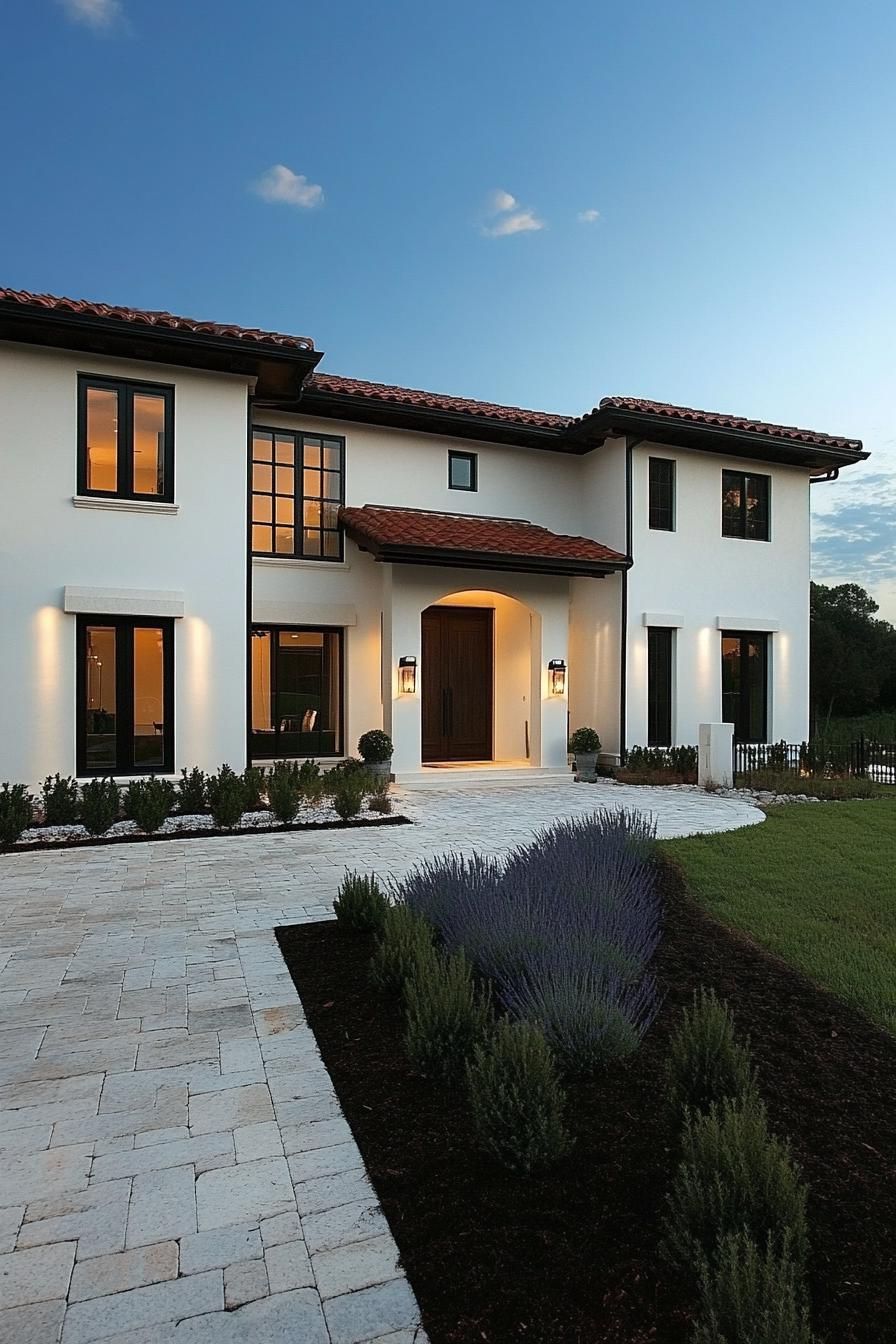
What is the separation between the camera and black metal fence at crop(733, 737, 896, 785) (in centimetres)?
1324

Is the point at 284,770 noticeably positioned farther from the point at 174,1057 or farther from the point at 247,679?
the point at 174,1057

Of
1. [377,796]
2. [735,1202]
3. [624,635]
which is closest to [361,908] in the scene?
[735,1202]

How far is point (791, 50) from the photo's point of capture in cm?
998

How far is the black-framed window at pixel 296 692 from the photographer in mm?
12477

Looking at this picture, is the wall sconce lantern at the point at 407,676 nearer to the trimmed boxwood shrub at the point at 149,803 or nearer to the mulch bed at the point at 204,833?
the mulch bed at the point at 204,833

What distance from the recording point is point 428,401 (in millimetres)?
12953

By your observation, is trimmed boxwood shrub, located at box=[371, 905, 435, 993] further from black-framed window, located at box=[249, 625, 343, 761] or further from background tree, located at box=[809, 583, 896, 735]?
background tree, located at box=[809, 583, 896, 735]

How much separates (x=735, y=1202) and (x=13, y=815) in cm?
778

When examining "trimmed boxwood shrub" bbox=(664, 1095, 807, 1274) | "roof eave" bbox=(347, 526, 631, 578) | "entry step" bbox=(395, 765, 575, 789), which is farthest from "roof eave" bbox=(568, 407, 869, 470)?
"trimmed boxwood shrub" bbox=(664, 1095, 807, 1274)

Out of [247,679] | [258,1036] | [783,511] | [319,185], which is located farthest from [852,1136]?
[319,185]

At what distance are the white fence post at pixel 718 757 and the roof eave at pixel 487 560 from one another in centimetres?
330

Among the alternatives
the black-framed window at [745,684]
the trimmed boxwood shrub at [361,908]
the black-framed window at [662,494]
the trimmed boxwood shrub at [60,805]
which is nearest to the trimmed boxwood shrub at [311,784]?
the trimmed boxwood shrub at [60,805]

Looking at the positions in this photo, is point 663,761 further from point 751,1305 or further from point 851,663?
point 851,663

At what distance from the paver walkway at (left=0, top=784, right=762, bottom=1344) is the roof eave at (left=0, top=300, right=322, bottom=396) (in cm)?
716
